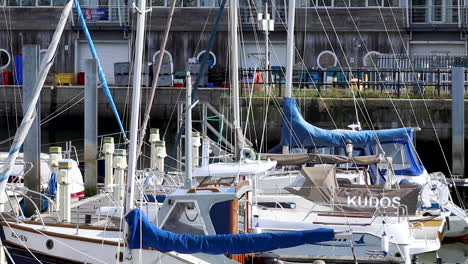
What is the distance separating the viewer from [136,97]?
12781mm

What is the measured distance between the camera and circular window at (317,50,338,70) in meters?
43.7

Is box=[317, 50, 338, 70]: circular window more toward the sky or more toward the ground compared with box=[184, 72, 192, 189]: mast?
more toward the sky

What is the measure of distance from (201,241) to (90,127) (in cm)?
981

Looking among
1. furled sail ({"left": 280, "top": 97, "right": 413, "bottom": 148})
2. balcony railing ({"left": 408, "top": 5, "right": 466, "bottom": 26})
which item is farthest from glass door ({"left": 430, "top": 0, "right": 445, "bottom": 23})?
furled sail ({"left": 280, "top": 97, "right": 413, "bottom": 148})

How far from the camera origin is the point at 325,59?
43.8 m

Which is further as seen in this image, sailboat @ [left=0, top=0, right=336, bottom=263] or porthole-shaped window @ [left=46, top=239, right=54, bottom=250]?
porthole-shaped window @ [left=46, top=239, right=54, bottom=250]

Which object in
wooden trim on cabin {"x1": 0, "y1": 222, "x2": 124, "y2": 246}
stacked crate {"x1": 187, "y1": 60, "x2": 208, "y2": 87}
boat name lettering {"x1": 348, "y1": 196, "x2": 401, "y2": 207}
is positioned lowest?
wooden trim on cabin {"x1": 0, "y1": 222, "x2": 124, "y2": 246}

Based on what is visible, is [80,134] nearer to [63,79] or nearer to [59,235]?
[63,79]

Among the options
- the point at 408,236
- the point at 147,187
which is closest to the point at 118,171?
the point at 147,187

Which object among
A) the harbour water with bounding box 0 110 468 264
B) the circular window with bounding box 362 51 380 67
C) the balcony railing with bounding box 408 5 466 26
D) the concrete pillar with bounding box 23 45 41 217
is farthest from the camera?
the balcony railing with bounding box 408 5 466 26

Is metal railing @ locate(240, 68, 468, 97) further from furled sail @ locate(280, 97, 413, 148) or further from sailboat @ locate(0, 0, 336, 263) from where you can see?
sailboat @ locate(0, 0, 336, 263)

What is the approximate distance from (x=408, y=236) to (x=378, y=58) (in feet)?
68.7

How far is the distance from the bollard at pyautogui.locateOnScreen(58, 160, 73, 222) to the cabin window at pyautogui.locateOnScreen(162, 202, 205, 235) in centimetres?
396

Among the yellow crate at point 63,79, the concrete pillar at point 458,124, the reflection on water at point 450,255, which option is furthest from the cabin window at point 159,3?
the reflection on water at point 450,255
